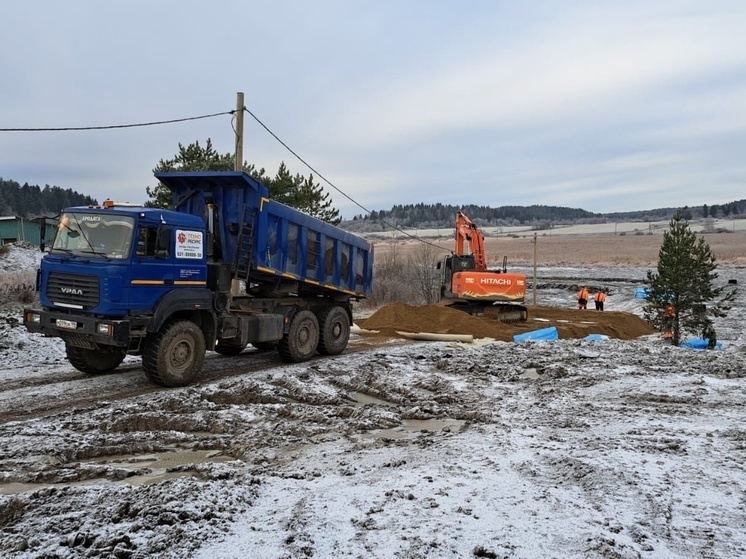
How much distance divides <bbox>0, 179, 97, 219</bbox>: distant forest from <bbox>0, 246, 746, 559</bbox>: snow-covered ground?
84.7 m

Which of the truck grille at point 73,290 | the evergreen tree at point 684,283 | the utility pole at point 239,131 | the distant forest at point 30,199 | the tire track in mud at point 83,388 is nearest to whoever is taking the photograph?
the tire track in mud at point 83,388

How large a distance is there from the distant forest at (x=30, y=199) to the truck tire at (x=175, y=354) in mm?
83085

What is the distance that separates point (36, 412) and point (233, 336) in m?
3.45

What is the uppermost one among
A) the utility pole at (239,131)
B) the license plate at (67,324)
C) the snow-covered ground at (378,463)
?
the utility pole at (239,131)

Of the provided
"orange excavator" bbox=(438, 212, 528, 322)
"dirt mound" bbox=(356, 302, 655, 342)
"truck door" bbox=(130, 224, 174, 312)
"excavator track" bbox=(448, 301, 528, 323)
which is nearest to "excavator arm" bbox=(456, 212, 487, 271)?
"orange excavator" bbox=(438, 212, 528, 322)

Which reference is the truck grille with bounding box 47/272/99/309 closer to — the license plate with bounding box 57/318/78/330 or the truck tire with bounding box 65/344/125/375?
the license plate with bounding box 57/318/78/330

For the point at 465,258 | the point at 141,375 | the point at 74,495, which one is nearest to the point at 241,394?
the point at 141,375

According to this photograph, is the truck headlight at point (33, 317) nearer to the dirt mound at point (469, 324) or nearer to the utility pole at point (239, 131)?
the utility pole at point (239, 131)

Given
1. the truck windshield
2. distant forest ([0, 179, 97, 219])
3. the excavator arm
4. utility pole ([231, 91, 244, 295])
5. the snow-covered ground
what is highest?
distant forest ([0, 179, 97, 219])

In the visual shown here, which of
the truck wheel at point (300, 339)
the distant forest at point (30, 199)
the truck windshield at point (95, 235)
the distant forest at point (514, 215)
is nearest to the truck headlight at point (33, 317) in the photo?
the truck windshield at point (95, 235)

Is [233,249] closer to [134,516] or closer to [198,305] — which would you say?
[198,305]

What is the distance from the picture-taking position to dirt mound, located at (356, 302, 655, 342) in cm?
1782

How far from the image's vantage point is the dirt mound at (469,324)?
58.5 ft

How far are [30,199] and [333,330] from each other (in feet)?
302
